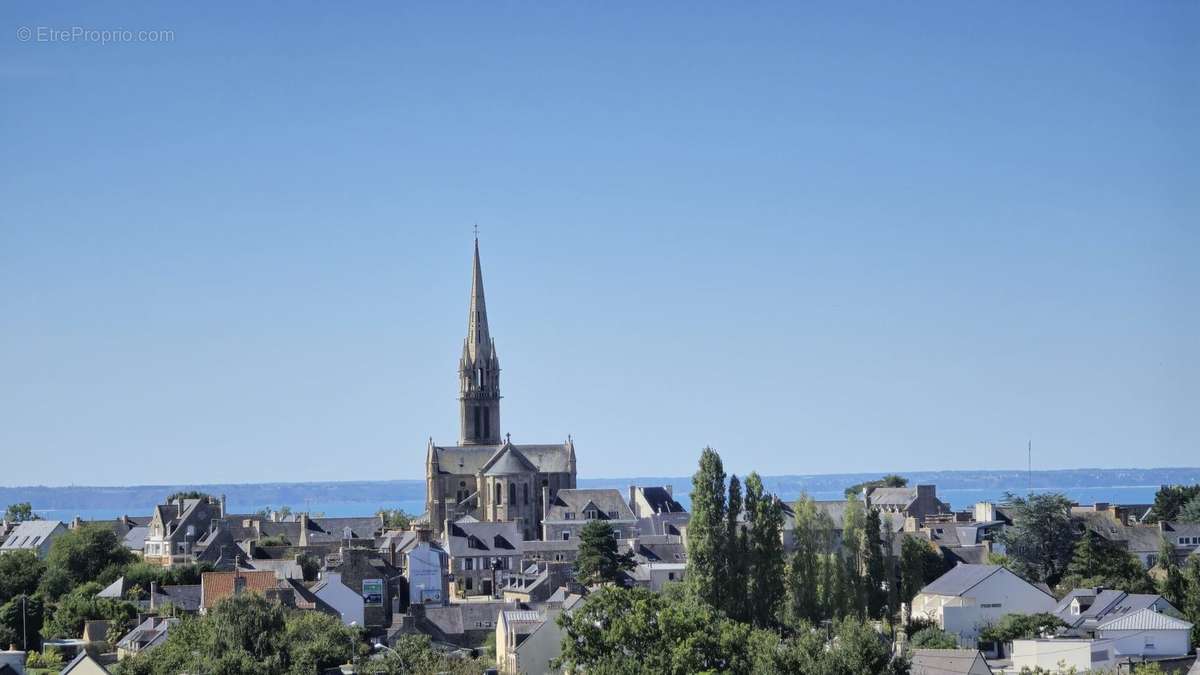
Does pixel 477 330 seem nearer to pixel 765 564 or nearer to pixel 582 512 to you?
pixel 582 512

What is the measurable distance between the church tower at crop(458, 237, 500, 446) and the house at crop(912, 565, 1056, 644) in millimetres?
82541

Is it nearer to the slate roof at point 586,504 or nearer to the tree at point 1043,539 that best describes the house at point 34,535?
the slate roof at point 586,504

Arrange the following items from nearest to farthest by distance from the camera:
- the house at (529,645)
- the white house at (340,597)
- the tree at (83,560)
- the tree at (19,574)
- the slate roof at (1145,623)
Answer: the house at (529,645) < the slate roof at (1145,623) < the white house at (340,597) < the tree at (19,574) < the tree at (83,560)

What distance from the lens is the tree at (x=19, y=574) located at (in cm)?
10441

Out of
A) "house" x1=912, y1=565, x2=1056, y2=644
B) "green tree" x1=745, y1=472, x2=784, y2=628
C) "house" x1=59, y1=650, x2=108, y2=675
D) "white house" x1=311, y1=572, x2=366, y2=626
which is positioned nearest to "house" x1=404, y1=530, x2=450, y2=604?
"white house" x1=311, y1=572, x2=366, y2=626

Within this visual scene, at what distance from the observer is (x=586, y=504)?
149 metres

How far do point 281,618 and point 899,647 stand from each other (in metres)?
25.4

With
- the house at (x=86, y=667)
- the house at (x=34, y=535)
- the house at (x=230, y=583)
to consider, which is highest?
the house at (x=34, y=535)

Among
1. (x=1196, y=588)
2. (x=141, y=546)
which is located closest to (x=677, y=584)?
(x=1196, y=588)

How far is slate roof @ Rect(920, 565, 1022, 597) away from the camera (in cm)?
8994

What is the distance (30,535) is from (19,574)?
33597 millimetres

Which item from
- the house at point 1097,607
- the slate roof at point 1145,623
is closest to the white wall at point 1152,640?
the slate roof at point 1145,623

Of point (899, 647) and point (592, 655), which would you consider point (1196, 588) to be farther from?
point (592, 655)

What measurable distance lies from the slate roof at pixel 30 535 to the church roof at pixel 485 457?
3588 cm
